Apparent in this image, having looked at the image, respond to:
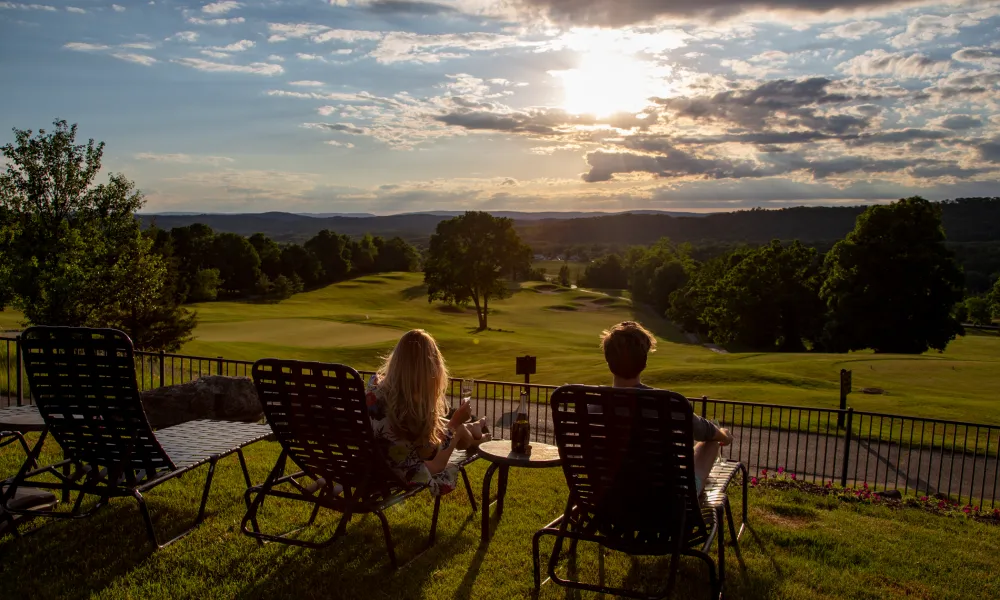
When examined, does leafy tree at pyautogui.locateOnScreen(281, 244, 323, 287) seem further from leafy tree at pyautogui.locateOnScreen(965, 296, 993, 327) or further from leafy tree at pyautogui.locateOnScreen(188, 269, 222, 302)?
leafy tree at pyautogui.locateOnScreen(965, 296, 993, 327)

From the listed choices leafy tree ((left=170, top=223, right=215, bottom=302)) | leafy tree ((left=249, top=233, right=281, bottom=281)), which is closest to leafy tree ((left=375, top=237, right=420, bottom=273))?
leafy tree ((left=249, top=233, right=281, bottom=281))

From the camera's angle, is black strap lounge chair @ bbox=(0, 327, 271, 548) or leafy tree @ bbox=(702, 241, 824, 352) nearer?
black strap lounge chair @ bbox=(0, 327, 271, 548)

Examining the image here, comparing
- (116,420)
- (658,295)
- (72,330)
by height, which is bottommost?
(658,295)

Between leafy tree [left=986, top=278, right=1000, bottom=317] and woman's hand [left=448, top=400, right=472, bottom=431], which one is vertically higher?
woman's hand [left=448, top=400, right=472, bottom=431]

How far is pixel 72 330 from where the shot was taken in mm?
4918

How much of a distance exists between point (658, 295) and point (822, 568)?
281 feet

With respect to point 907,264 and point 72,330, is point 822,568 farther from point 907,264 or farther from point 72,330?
point 907,264

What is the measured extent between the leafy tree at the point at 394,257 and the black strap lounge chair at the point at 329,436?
9746 cm

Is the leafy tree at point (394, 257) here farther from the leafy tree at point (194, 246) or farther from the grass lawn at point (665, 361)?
the grass lawn at point (665, 361)

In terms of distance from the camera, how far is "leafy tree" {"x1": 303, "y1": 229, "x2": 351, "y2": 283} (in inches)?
3553

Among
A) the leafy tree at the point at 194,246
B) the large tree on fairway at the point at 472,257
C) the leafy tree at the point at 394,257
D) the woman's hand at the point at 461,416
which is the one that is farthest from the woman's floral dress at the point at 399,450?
the leafy tree at the point at 394,257

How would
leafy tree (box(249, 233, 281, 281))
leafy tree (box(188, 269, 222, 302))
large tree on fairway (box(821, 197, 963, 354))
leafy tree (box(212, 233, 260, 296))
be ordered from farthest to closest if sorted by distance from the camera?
1. leafy tree (box(249, 233, 281, 281))
2. leafy tree (box(212, 233, 260, 296))
3. leafy tree (box(188, 269, 222, 302))
4. large tree on fairway (box(821, 197, 963, 354))

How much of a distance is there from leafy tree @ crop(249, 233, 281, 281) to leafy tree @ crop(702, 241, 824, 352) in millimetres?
50762

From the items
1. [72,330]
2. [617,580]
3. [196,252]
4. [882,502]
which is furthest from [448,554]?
[196,252]
